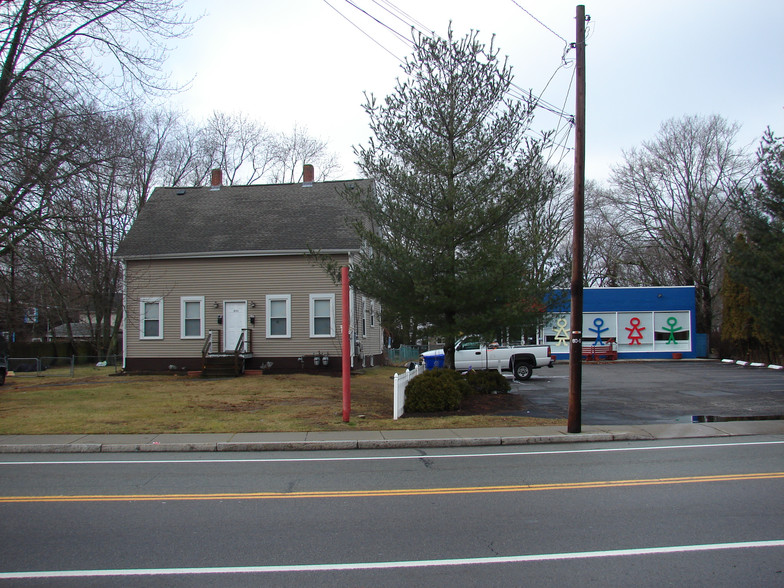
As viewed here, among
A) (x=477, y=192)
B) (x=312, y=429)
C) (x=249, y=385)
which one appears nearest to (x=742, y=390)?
(x=477, y=192)

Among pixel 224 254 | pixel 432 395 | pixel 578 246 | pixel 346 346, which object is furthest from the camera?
pixel 224 254

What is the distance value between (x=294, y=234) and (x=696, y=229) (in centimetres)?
3145

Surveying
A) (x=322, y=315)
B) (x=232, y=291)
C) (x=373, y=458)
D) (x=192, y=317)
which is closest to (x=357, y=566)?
(x=373, y=458)

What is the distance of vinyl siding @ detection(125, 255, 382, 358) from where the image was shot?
85.2 feet

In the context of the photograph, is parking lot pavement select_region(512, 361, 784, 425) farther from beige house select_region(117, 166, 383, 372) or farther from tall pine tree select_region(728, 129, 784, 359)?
beige house select_region(117, 166, 383, 372)

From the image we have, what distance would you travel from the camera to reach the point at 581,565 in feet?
16.6

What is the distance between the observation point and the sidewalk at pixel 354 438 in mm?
11531

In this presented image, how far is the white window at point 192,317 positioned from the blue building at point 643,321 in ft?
75.0

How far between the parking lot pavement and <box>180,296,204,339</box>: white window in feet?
43.5

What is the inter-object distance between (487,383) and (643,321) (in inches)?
1003

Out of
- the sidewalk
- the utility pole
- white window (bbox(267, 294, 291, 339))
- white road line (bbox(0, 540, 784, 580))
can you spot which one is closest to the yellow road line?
white road line (bbox(0, 540, 784, 580))

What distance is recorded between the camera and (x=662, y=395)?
19391 mm

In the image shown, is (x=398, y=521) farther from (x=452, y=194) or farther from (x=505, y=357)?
(x=505, y=357)

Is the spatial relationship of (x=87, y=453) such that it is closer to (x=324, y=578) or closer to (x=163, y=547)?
(x=163, y=547)
